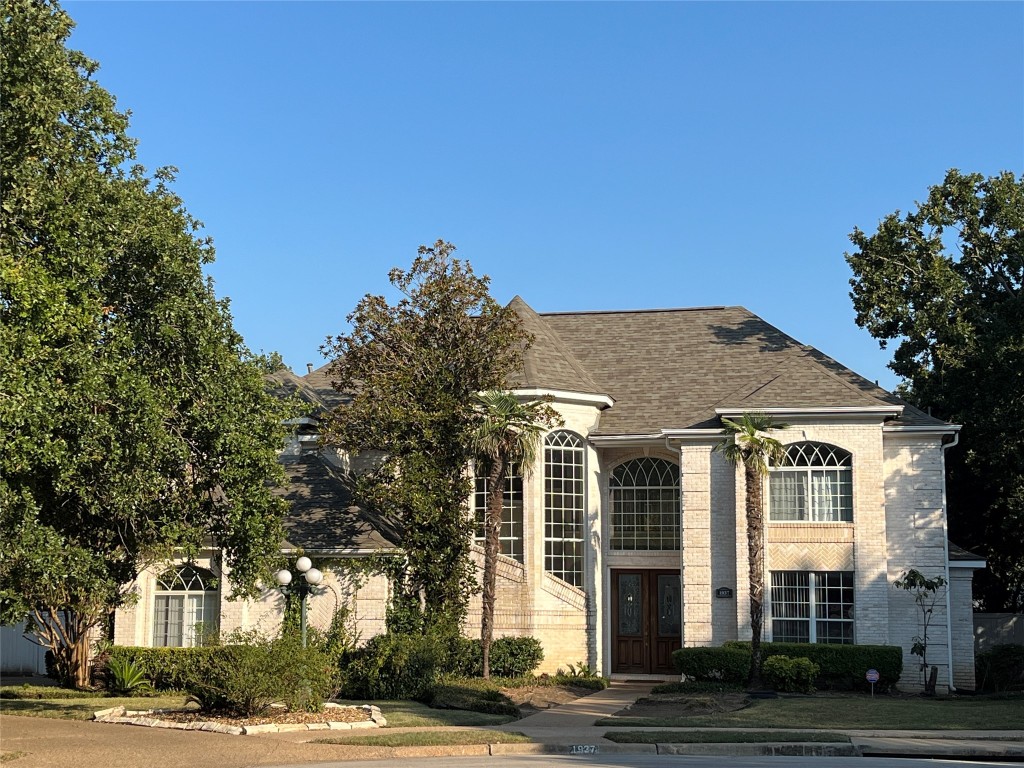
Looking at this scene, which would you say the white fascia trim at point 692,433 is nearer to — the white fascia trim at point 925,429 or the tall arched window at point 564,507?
the tall arched window at point 564,507

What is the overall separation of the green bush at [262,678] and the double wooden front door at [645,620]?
38.5 feet

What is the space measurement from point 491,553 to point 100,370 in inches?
460

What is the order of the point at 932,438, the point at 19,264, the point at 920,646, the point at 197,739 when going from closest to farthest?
the point at 19,264 < the point at 197,739 < the point at 920,646 < the point at 932,438

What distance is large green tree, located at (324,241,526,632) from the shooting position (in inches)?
1013

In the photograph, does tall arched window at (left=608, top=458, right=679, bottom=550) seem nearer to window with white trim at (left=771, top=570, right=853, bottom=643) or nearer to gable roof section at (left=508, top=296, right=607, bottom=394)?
gable roof section at (left=508, top=296, right=607, bottom=394)

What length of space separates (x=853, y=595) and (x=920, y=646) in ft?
5.97

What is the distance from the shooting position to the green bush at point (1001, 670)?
2748cm

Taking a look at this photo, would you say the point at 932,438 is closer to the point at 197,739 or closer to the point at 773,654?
the point at 773,654

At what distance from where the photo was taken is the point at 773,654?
25812 millimetres

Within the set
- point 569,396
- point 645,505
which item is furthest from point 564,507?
point 569,396

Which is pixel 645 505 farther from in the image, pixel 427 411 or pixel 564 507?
pixel 427 411

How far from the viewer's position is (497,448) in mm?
25578

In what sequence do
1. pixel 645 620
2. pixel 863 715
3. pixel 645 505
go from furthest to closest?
1. pixel 645 505
2. pixel 645 620
3. pixel 863 715

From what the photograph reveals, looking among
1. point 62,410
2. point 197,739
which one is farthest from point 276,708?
point 62,410
